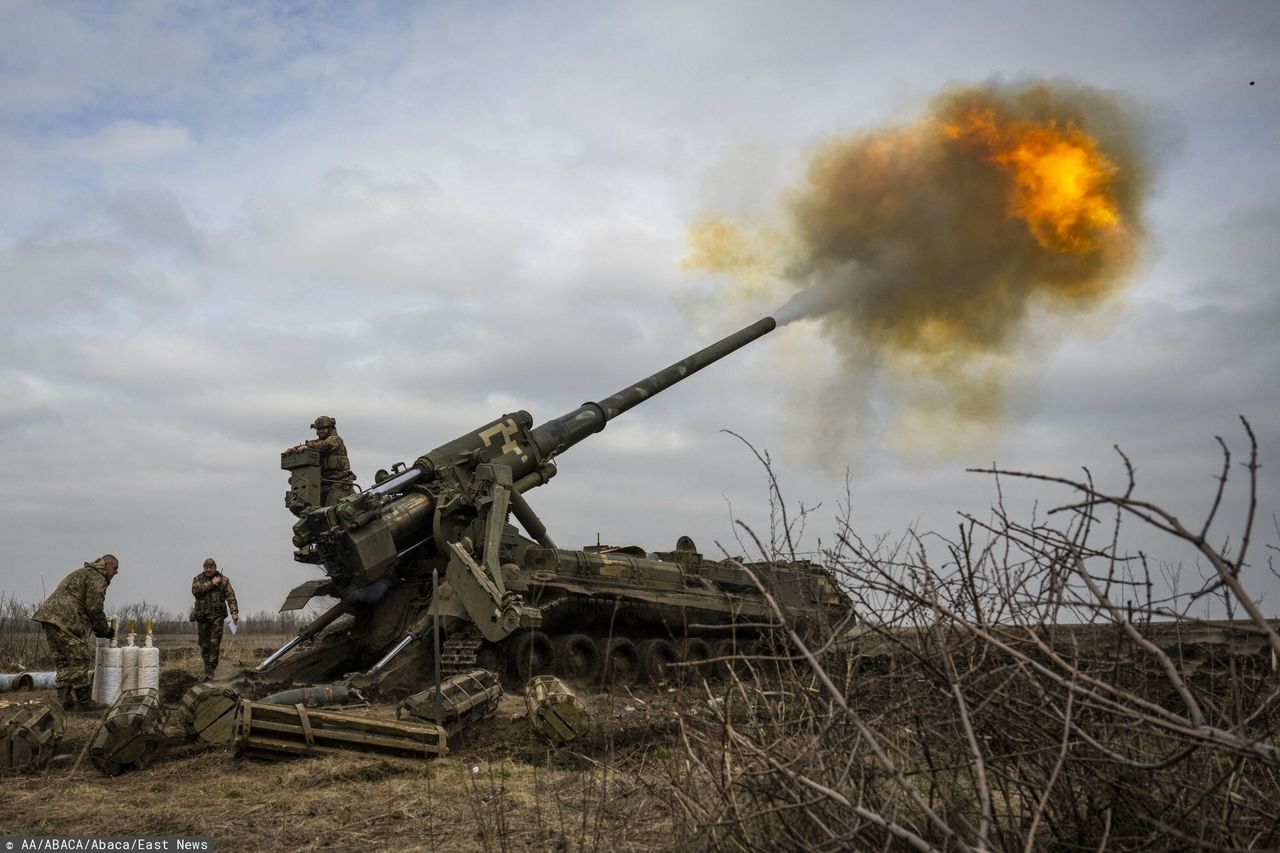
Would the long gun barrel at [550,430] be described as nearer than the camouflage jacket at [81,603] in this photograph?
No

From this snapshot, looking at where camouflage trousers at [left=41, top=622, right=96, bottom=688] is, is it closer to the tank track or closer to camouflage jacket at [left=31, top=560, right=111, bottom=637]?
camouflage jacket at [left=31, top=560, right=111, bottom=637]

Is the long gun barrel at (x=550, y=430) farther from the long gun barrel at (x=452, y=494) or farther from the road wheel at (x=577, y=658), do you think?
the road wheel at (x=577, y=658)

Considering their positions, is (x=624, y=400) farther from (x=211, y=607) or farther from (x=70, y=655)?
(x=70, y=655)

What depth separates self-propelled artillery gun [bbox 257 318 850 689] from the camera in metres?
13.2

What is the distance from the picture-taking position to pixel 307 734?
368 inches

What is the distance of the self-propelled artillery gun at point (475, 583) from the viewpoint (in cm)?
1321

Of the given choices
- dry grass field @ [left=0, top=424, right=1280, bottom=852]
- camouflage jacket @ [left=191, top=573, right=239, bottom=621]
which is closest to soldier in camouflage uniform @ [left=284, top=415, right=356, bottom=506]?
camouflage jacket @ [left=191, top=573, right=239, bottom=621]

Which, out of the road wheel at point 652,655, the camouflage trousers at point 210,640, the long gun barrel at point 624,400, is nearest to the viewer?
the road wheel at point 652,655

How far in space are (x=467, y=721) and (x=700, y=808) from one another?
20.3 feet

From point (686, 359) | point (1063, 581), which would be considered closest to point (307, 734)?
point (1063, 581)

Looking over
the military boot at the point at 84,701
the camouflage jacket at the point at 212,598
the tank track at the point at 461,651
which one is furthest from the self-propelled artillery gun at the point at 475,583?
the military boot at the point at 84,701

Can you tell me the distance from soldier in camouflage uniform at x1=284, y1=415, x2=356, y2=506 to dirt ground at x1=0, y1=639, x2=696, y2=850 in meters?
4.55

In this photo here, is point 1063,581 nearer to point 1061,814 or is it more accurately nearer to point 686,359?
point 1061,814

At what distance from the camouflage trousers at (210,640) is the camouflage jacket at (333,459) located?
10.00 ft
